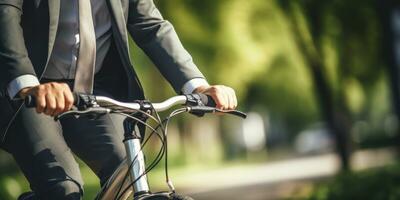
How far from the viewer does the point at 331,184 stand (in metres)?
9.88

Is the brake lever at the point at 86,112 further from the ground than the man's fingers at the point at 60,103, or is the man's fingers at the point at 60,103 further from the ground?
the man's fingers at the point at 60,103

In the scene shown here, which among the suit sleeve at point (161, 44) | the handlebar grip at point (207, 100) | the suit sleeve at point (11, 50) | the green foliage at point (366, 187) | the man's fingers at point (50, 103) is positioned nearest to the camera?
the man's fingers at point (50, 103)

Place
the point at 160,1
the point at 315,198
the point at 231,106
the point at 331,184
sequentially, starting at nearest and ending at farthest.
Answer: the point at 231,106 → the point at 315,198 → the point at 331,184 → the point at 160,1

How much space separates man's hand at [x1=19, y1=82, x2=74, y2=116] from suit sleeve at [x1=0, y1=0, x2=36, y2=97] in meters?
0.24

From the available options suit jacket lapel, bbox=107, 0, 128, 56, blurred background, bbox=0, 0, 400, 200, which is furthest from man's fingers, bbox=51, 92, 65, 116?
blurred background, bbox=0, 0, 400, 200

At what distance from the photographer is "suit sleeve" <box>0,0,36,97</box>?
2.98 m

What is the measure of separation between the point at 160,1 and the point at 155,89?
25.2 feet

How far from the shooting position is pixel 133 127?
2.99m

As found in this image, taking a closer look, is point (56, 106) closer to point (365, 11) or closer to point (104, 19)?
point (104, 19)

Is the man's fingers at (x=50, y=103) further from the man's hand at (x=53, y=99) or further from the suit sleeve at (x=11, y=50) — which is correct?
the suit sleeve at (x=11, y=50)

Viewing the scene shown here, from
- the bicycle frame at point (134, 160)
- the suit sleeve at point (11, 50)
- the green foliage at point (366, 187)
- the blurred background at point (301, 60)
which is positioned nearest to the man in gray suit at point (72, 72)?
the suit sleeve at point (11, 50)

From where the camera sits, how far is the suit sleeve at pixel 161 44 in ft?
11.2

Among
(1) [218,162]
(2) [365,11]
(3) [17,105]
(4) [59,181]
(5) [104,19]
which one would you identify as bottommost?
(1) [218,162]

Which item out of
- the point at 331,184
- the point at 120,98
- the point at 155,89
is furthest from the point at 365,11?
the point at 120,98
